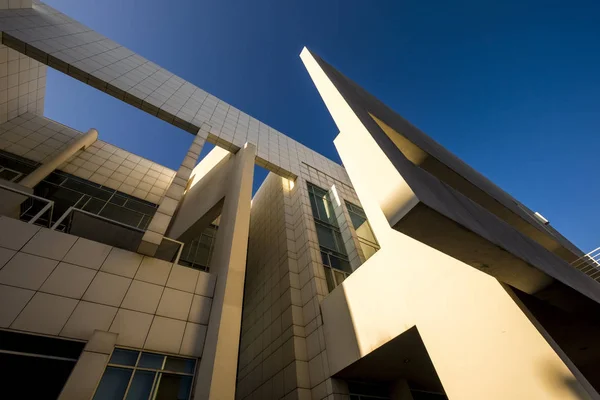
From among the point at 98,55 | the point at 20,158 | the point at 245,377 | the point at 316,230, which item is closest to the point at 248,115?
the point at 98,55

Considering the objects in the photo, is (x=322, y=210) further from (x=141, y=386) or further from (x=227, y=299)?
(x=141, y=386)

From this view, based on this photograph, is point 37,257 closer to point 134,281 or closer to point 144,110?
point 134,281

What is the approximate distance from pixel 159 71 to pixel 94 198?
10.1m

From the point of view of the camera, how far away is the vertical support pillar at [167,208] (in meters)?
10.1

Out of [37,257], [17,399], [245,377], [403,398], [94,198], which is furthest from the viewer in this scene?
[94,198]

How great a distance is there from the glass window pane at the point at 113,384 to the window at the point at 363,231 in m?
12.5

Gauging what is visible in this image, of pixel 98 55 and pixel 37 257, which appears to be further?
pixel 98 55

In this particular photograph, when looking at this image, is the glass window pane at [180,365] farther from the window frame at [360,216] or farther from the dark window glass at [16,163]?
the dark window glass at [16,163]

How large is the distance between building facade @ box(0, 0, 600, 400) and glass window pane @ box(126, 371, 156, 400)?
0.04 meters

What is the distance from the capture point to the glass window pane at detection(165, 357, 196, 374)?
825 cm

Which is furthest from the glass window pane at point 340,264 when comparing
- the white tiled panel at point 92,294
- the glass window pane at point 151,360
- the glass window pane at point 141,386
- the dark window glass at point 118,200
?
the dark window glass at point 118,200

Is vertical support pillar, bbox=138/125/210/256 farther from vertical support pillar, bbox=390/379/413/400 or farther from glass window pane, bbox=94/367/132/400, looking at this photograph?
vertical support pillar, bbox=390/379/413/400

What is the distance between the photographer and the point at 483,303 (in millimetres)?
6543

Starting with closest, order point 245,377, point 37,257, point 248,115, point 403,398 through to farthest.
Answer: point 37,257
point 403,398
point 245,377
point 248,115
